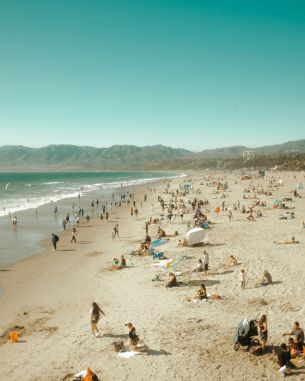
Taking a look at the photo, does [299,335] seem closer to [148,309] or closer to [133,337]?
[133,337]

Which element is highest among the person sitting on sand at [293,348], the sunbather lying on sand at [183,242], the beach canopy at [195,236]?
the beach canopy at [195,236]

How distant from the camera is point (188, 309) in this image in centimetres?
1305

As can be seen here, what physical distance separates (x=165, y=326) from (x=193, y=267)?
6.49 m

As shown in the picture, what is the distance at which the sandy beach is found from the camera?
9672 mm

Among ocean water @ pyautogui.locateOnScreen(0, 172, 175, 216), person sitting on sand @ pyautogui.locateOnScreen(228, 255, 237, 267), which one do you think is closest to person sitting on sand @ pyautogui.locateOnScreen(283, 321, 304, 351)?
person sitting on sand @ pyautogui.locateOnScreen(228, 255, 237, 267)

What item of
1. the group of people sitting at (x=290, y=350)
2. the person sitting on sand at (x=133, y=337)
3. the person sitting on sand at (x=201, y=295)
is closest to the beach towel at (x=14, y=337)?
the person sitting on sand at (x=133, y=337)

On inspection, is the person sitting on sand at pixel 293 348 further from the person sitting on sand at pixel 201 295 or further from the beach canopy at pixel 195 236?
the beach canopy at pixel 195 236

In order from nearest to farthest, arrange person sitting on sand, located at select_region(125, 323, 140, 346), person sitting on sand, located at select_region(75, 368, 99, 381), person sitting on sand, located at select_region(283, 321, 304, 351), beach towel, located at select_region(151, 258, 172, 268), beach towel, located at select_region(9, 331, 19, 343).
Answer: person sitting on sand, located at select_region(75, 368, 99, 381), person sitting on sand, located at select_region(283, 321, 304, 351), person sitting on sand, located at select_region(125, 323, 140, 346), beach towel, located at select_region(9, 331, 19, 343), beach towel, located at select_region(151, 258, 172, 268)

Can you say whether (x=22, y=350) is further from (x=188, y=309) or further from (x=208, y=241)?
(x=208, y=241)

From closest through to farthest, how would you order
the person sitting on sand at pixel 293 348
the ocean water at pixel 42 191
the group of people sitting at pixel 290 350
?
the group of people sitting at pixel 290 350
the person sitting on sand at pixel 293 348
the ocean water at pixel 42 191

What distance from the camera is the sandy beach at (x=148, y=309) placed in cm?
967

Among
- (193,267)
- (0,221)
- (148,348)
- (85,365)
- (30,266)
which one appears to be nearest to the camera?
(85,365)

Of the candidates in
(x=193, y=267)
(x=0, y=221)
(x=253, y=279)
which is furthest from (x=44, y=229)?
(x=253, y=279)

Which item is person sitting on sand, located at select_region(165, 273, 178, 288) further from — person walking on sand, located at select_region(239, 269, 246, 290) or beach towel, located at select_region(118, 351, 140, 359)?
beach towel, located at select_region(118, 351, 140, 359)
